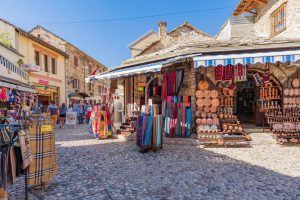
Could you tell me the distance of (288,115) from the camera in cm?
688

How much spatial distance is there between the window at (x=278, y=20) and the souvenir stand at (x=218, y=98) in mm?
4517

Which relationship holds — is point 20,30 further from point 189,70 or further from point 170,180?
point 170,180

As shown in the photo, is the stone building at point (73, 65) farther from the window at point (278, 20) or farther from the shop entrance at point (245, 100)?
the window at point (278, 20)

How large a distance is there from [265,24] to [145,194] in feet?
38.0

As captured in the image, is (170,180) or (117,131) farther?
(117,131)

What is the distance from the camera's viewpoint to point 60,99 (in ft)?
59.7

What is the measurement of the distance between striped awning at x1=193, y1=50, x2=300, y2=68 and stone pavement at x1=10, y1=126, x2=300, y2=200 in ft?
8.86

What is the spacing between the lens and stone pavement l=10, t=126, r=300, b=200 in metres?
3.19

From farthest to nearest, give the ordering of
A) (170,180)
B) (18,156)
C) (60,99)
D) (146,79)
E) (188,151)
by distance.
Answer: (60,99) → (146,79) → (188,151) → (170,180) → (18,156)

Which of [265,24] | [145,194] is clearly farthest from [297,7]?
[145,194]

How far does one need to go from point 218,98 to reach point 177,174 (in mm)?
4102

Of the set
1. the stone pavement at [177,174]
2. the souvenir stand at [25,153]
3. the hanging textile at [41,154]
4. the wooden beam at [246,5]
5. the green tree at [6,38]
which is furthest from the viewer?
the green tree at [6,38]

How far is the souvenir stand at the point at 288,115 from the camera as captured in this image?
649cm

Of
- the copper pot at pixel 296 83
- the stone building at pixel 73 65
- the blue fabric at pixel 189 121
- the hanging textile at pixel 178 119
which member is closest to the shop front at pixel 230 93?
the copper pot at pixel 296 83
